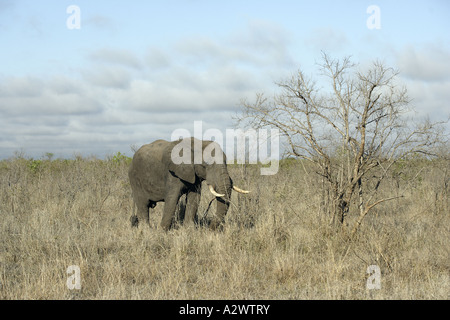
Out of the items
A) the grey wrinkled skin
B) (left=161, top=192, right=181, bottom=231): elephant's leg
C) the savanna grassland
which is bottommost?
the savanna grassland

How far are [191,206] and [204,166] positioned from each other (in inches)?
36.5

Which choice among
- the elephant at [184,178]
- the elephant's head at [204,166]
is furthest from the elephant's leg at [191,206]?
the elephant's head at [204,166]

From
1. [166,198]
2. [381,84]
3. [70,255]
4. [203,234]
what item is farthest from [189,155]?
[381,84]

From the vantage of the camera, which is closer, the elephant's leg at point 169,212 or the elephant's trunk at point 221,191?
the elephant's trunk at point 221,191

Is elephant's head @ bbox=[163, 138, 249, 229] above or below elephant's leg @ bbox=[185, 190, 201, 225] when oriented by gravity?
above

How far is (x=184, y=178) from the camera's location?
970 cm

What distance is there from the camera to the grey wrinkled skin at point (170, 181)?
9383 mm

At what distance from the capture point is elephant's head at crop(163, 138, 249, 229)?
30.5 ft

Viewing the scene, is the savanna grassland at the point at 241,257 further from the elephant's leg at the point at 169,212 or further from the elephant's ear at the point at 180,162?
the elephant's ear at the point at 180,162

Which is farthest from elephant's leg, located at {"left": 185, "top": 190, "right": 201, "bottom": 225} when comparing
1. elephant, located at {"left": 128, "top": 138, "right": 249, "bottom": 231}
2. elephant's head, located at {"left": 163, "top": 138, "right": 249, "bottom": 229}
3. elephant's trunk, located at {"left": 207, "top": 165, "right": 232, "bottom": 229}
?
elephant's trunk, located at {"left": 207, "top": 165, "right": 232, "bottom": 229}

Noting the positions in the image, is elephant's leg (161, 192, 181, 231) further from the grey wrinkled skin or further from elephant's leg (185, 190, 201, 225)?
elephant's leg (185, 190, 201, 225)
